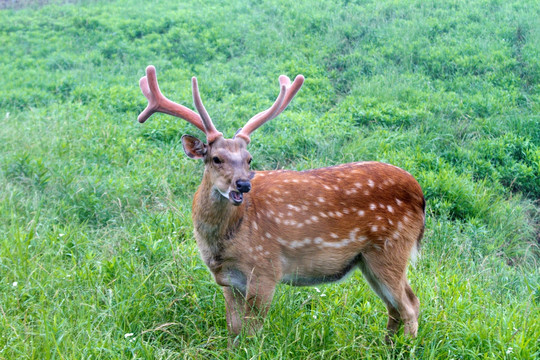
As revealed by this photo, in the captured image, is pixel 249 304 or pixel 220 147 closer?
pixel 249 304

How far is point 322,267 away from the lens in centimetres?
401

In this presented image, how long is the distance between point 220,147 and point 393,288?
4.86 ft

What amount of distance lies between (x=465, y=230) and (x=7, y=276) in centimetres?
423

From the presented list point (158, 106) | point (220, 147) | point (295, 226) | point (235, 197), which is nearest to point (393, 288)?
point (295, 226)

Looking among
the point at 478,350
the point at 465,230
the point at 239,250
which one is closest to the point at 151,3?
the point at 465,230

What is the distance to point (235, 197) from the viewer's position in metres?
3.60

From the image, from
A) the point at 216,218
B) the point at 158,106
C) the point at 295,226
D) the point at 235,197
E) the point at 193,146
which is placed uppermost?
the point at 158,106

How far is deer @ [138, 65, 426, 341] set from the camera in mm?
3824

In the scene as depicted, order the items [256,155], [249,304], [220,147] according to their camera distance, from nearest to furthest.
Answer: [249,304], [220,147], [256,155]

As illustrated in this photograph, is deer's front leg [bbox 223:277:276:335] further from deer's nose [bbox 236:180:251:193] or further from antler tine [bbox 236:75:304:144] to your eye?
antler tine [bbox 236:75:304:144]

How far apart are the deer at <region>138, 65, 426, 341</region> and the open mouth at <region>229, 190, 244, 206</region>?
68 mm

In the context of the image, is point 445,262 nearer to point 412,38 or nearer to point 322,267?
point 322,267

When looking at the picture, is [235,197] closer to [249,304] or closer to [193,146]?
[193,146]

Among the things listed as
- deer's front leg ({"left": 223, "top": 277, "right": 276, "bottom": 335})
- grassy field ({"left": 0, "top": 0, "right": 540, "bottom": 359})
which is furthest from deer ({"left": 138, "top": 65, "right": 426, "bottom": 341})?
grassy field ({"left": 0, "top": 0, "right": 540, "bottom": 359})
